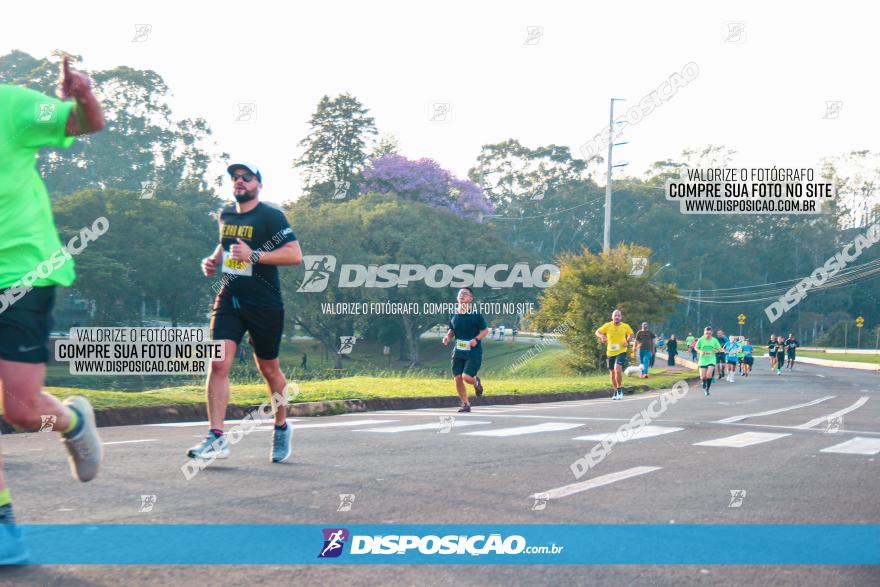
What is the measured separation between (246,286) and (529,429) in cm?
550

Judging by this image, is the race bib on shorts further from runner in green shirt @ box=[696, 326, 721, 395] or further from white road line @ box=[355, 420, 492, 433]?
runner in green shirt @ box=[696, 326, 721, 395]

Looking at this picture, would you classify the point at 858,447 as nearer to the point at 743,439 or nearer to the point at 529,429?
the point at 743,439

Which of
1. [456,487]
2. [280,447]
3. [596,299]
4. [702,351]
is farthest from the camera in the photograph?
[596,299]

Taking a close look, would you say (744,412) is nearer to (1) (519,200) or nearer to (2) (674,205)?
(1) (519,200)

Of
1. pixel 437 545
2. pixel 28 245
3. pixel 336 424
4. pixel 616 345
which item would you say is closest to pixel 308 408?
pixel 336 424

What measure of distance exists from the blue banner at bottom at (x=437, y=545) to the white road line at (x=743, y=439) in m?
5.02

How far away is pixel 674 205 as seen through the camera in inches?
3514

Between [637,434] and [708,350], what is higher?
[708,350]

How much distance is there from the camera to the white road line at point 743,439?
33.9 ft

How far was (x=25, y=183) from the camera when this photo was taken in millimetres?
4387

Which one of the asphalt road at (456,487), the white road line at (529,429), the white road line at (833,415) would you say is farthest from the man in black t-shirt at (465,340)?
the white road line at (833,415)

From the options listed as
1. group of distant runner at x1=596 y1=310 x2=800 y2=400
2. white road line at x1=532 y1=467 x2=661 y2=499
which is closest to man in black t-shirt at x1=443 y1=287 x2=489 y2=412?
group of distant runner at x1=596 y1=310 x2=800 y2=400

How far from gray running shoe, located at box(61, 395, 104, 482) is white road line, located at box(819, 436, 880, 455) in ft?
25.7

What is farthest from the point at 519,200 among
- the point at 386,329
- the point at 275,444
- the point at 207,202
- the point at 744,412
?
the point at 275,444
